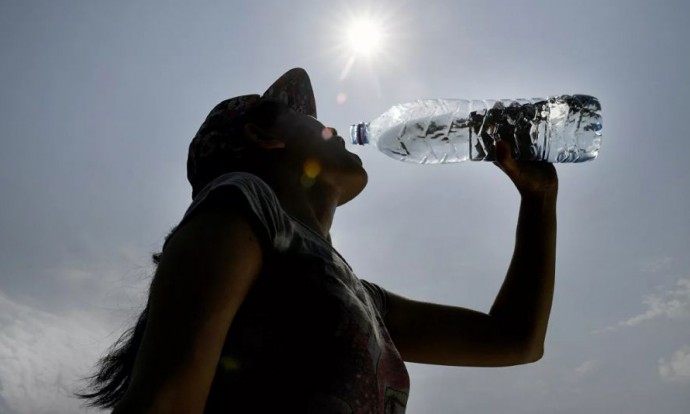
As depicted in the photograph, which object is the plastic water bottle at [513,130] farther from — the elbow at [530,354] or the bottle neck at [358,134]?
the elbow at [530,354]

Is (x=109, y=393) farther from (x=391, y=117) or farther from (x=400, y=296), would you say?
(x=391, y=117)

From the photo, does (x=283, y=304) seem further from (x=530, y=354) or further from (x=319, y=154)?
(x=530, y=354)

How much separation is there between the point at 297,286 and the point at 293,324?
13cm

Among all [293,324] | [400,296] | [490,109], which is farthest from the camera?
[490,109]

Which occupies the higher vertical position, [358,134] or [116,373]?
[358,134]

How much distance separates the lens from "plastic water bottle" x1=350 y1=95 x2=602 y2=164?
364 centimetres

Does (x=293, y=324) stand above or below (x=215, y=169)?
below

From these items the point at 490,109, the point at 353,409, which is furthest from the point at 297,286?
the point at 490,109

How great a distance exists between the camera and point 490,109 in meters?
3.83

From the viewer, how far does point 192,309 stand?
1292 mm

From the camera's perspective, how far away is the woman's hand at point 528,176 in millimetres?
2900

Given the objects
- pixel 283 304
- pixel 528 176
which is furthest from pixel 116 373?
pixel 528 176

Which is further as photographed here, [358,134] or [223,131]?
[358,134]

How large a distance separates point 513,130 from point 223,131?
6.64 feet
